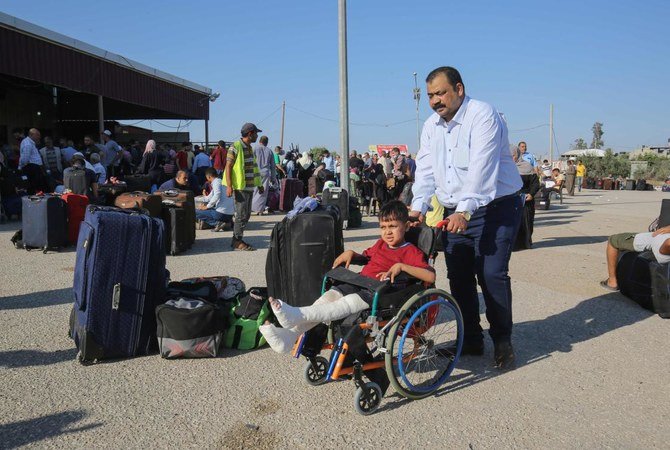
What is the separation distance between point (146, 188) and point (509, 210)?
41.3 ft

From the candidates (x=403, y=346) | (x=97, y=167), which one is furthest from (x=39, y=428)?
(x=97, y=167)

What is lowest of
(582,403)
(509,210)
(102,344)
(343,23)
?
→ (582,403)

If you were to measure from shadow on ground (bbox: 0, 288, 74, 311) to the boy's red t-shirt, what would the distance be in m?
3.29

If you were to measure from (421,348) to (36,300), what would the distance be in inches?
156

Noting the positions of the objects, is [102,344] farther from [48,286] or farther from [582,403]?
[582,403]

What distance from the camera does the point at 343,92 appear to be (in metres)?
12.0

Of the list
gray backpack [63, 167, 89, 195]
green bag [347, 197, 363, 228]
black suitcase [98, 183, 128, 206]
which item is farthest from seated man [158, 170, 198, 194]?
green bag [347, 197, 363, 228]

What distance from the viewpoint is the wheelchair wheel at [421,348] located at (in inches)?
125

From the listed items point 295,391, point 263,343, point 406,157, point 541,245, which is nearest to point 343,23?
point 406,157

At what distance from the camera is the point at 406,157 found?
49.6 feet

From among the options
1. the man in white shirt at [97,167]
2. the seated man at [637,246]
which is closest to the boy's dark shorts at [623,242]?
the seated man at [637,246]

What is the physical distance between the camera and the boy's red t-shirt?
364cm

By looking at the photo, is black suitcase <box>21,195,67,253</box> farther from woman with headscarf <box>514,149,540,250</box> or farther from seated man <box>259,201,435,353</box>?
woman with headscarf <box>514,149,540,250</box>

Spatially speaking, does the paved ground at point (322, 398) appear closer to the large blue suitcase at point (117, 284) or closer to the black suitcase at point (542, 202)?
the large blue suitcase at point (117, 284)
